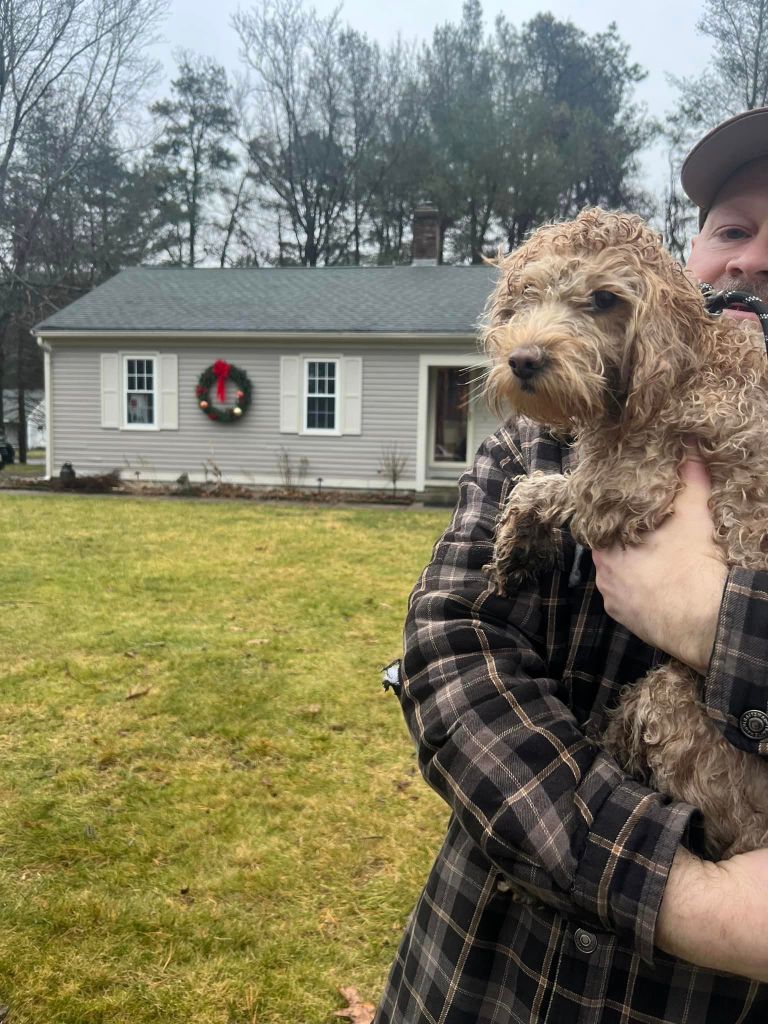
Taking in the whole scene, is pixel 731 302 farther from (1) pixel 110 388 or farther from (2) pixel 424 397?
(1) pixel 110 388

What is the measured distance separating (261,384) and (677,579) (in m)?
18.4

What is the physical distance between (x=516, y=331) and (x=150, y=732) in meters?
4.34

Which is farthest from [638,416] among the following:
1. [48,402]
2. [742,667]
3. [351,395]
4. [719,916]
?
[48,402]

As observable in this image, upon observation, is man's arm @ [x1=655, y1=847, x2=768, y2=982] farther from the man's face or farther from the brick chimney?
the brick chimney

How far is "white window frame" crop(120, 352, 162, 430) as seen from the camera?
758 inches

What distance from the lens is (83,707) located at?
5293 millimetres

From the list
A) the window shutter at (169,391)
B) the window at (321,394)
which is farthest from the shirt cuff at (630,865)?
the window shutter at (169,391)

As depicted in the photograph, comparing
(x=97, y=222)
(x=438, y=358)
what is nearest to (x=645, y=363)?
(x=438, y=358)

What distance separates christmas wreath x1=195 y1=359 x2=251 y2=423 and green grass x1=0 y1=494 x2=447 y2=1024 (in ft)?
35.4

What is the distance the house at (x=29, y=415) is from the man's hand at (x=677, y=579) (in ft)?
110

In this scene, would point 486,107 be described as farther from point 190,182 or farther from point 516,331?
point 516,331

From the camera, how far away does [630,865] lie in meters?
1.08

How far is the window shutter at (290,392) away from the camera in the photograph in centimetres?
1884

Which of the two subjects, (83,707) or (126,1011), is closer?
(126,1011)
